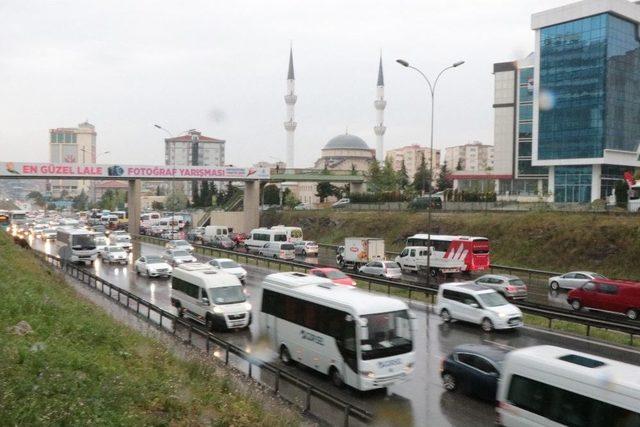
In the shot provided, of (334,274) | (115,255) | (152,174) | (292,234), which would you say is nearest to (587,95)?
(292,234)

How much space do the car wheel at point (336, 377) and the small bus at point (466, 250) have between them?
22186 millimetres

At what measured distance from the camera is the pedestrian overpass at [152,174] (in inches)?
2317

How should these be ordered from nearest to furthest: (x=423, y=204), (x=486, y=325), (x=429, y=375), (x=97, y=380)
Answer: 1. (x=97, y=380)
2. (x=429, y=375)
3. (x=486, y=325)
4. (x=423, y=204)

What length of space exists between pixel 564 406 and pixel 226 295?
13723 mm

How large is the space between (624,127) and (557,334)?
60572 mm

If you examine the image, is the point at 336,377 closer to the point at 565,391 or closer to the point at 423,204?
the point at 565,391

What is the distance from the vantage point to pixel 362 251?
131ft

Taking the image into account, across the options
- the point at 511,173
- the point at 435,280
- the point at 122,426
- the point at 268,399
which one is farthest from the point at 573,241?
the point at 511,173

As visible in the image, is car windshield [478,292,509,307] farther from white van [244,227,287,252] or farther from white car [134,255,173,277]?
white van [244,227,287,252]

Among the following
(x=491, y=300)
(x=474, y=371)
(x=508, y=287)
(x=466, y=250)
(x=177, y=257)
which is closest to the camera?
(x=474, y=371)

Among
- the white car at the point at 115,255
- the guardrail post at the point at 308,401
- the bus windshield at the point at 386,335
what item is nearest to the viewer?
the guardrail post at the point at 308,401

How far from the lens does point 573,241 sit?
131 ft

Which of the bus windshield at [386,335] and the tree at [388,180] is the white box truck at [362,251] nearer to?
the bus windshield at [386,335]

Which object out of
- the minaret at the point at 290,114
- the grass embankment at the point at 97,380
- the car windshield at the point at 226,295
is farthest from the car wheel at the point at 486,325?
the minaret at the point at 290,114
